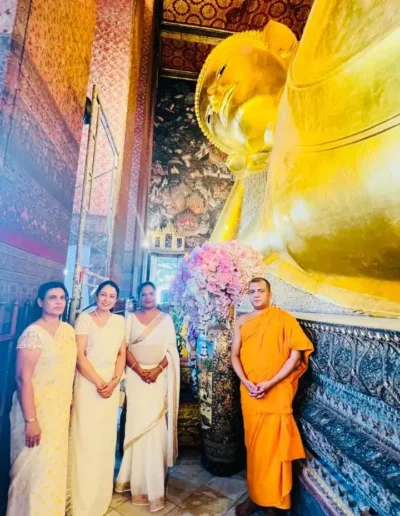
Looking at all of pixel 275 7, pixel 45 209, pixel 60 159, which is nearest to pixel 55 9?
pixel 60 159

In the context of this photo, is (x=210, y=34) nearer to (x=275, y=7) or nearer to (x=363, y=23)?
(x=275, y=7)

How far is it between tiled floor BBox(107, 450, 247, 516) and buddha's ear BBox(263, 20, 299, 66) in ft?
9.08

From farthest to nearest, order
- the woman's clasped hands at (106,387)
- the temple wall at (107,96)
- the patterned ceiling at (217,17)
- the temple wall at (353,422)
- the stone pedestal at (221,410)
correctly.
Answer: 1. the patterned ceiling at (217,17)
2. the temple wall at (107,96)
3. the stone pedestal at (221,410)
4. the woman's clasped hands at (106,387)
5. the temple wall at (353,422)

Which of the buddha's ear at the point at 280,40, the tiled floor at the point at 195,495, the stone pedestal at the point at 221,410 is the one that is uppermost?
the buddha's ear at the point at 280,40

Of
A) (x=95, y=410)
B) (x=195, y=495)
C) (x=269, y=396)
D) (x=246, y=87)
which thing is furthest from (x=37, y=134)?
(x=195, y=495)

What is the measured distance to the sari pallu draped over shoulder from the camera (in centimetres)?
160

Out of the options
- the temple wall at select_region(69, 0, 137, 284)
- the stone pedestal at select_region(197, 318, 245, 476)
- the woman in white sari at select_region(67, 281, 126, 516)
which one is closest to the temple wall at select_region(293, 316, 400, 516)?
the stone pedestal at select_region(197, 318, 245, 476)

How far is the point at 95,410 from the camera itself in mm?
1474

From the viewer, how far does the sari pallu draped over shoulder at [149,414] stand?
62.9 inches

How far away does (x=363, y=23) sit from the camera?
3.52 feet

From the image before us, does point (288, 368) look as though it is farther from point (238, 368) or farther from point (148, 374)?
point (148, 374)

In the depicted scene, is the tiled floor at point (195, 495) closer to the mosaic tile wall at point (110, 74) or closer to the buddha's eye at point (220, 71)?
the mosaic tile wall at point (110, 74)

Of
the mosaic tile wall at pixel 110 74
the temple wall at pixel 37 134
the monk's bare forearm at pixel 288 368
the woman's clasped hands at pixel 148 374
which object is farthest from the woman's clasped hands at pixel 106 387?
the mosaic tile wall at pixel 110 74

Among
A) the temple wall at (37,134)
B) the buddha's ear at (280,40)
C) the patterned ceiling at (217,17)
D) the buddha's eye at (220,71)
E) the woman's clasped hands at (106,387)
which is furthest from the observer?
the patterned ceiling at (217,17)
